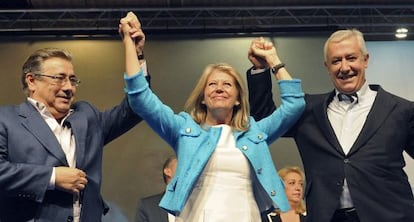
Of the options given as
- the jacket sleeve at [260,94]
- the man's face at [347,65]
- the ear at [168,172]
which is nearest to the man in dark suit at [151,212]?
the ear at [168,172]

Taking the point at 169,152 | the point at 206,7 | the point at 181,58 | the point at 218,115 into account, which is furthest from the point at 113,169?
the point at 218,115

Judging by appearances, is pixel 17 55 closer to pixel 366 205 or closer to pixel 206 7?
pixel 206 7

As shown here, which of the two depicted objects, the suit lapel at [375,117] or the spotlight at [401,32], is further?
the spotlight at [401,32]

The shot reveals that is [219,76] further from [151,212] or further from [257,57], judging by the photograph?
[151,212]

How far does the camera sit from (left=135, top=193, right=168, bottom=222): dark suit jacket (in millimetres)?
4512

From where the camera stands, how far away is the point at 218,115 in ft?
9.26

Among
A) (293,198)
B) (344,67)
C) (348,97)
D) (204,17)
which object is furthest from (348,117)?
(204,17)

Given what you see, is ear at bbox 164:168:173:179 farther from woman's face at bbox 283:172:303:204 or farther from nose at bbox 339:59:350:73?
nose at bbox 339:59:350:73

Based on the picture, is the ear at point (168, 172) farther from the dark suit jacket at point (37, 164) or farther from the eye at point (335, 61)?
the eye at point (335, 61)

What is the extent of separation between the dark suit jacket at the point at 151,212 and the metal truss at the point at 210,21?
87.7 inches

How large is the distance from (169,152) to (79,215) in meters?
3.79

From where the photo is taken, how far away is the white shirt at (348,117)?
2713 millimetres

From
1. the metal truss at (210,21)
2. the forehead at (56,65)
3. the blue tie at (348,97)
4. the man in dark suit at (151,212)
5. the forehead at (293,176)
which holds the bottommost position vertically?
the man in dark suit at (151,212)

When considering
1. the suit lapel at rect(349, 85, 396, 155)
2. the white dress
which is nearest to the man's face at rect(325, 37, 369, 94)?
the suit lapel at rect(349, 85, 396, 155)
